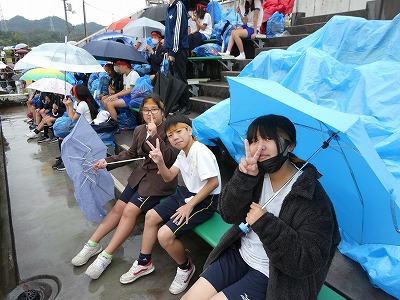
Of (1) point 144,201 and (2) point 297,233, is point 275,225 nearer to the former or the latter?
(2) point 297,233

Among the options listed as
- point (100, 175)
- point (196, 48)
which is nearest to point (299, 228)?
point (100, 175)

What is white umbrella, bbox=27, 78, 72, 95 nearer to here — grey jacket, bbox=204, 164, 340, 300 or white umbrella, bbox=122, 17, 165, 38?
white umbrella, bbox=122, 17, 165, 38

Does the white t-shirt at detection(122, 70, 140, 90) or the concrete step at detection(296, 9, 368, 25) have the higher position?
the concrete step at detection(296, 9, 368, 25)

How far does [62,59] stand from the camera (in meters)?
4.09

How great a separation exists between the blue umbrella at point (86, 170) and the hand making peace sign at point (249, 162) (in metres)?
1.79

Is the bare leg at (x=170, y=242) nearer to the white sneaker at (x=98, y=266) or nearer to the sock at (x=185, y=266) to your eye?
the sock at (x=185, y=266)

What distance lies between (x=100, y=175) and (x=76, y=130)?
508 mm

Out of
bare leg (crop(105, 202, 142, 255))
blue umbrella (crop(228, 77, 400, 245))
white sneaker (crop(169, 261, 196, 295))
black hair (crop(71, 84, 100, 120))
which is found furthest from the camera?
black hair (crop(71, 84, 100, 120))

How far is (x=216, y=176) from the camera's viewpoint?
220 centimetres

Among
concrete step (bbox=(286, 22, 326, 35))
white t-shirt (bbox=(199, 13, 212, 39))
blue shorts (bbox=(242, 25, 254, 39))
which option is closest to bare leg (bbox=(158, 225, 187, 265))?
blue shorts (bbox=(242, 25, 254, 39))

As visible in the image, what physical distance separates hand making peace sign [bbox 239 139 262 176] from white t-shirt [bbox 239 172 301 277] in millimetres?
189

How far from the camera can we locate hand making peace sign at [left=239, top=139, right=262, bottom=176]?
1.34 meters

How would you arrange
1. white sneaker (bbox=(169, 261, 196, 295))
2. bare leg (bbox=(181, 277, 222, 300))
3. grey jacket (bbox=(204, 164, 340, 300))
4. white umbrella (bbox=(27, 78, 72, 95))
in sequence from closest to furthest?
grey jacket (bbox=(204, 164, 340, 300)), bare leg (bbox=(181, 277, 222, 300)), white sneaker (bbox=(169, 261, 196, 295)), white umbrella (bbox=(27, 78, 72, 95))

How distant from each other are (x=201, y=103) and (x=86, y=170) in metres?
2.43
